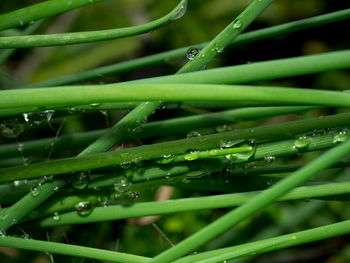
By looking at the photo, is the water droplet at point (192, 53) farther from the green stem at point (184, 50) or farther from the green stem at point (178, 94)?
the green stem at point (178, 94)

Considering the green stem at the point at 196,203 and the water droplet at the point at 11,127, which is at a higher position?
the water droplet at the point at 11,127

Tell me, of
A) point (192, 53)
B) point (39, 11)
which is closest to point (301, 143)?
point (192, 53)

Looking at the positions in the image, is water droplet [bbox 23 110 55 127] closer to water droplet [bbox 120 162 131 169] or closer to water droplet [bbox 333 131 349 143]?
water droplet [bbox 120 162 131 169]

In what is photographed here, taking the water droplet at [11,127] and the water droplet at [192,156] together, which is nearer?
the water droplet at [192,156]

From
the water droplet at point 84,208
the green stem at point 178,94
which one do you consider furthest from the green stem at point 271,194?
the water droplet at point 84,208

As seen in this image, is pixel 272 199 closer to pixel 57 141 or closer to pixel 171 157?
pixel 171 157

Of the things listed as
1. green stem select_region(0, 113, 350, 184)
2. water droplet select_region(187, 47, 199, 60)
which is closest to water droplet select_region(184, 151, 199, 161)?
green stem select_region(0, 113, 350, 184)

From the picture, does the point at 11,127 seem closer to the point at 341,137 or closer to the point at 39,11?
the point at 39,11
